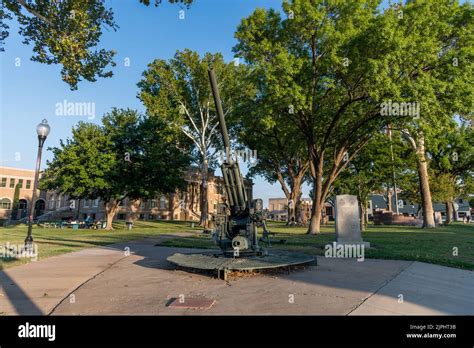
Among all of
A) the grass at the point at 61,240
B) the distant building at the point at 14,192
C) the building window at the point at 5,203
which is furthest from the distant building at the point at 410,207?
the building window at the point at 5,203

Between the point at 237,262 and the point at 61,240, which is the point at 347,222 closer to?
the point at 237,262

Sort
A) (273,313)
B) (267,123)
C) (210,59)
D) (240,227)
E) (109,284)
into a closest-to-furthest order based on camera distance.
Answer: (273,313) < (109,284) < (240,227) < (267,123) < (210,59)

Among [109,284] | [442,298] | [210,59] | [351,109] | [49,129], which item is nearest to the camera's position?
[442,298]

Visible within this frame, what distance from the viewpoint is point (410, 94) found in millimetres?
17625

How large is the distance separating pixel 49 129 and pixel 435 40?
19.8 metres

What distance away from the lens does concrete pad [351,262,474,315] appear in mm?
4781

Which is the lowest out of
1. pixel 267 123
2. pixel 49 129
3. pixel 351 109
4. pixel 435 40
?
pixel 49 129

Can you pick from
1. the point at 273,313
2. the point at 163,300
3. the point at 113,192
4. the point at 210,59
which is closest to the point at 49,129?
the point at 163,300

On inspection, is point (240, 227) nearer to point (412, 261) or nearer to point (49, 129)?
point (412, 261)

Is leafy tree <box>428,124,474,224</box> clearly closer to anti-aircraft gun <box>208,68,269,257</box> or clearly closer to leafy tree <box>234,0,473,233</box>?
leafy tree <box>234,0,473,233</box>

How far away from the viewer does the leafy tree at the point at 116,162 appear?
28.9 m

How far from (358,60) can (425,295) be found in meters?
15.3

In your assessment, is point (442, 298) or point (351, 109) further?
point (351, 109)

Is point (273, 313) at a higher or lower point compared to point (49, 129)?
lower
